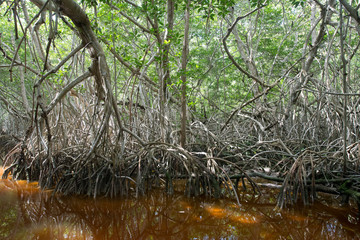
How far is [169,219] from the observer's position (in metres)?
2.35

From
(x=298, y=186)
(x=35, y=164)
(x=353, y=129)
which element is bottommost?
(x=298, y=186)

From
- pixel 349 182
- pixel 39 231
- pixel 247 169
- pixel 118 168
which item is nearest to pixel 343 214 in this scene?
pixel 349 182

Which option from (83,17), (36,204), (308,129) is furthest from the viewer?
(308,129)

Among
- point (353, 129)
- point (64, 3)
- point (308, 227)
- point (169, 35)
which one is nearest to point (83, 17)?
point (64, 3)

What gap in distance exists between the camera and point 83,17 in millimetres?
2504

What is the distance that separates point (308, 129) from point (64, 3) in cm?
364

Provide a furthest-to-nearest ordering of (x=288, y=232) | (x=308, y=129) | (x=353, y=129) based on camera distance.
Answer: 1. (x=308, y=129)
2. (x=353, y=129)
3. (x=288, y=232)

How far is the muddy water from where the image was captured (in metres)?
2.01

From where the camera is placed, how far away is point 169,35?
3365 mm

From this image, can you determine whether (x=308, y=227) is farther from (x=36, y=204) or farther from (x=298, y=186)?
(x=36, y=204)

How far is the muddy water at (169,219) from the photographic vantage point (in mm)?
2014

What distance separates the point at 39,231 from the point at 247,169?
2.71m

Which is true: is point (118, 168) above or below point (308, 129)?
below

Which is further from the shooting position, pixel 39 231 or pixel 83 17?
pixel 83 17
